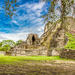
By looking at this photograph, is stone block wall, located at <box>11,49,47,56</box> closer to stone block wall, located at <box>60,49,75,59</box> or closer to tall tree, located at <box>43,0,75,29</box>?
stone block wall, located at <box>60,49,75,59</box>

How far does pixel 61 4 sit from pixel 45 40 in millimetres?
34907

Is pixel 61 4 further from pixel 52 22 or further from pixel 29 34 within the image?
pixel 29 34

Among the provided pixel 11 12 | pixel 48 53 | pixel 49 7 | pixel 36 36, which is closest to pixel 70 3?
pixel 49 7

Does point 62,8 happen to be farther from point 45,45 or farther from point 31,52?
point 45,45

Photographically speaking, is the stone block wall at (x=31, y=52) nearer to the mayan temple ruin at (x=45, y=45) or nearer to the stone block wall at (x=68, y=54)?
the mayan temple ruin at (x=45, y=45)

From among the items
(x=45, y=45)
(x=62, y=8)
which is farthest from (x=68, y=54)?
(x=45, y=45)

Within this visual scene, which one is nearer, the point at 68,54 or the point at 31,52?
the point at 68,54

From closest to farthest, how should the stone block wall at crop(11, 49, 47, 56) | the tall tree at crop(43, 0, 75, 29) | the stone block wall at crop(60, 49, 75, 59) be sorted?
the tall tree at crop(43, 0, 75, 29) → the stone block wall at crop(60, 49, 75, 59) → the stone block wall at crop(11, 49, 47, 56)

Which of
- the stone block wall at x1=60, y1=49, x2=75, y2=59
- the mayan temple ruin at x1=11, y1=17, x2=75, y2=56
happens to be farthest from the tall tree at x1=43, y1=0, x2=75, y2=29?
the mayan temple ruin at x1=11, y1=17, x2=75, y2=56

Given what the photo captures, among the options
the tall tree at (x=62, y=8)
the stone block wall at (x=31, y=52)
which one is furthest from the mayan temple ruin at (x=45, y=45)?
the tall tree at (x=62, y=8)

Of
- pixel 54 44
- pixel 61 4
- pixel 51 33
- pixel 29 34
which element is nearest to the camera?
pixel 61 4

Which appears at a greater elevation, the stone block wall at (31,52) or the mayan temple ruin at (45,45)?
the mayan temple ruin at (45,45)

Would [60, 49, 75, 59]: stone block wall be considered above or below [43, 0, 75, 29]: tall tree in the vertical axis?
below

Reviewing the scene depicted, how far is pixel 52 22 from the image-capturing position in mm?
8750
